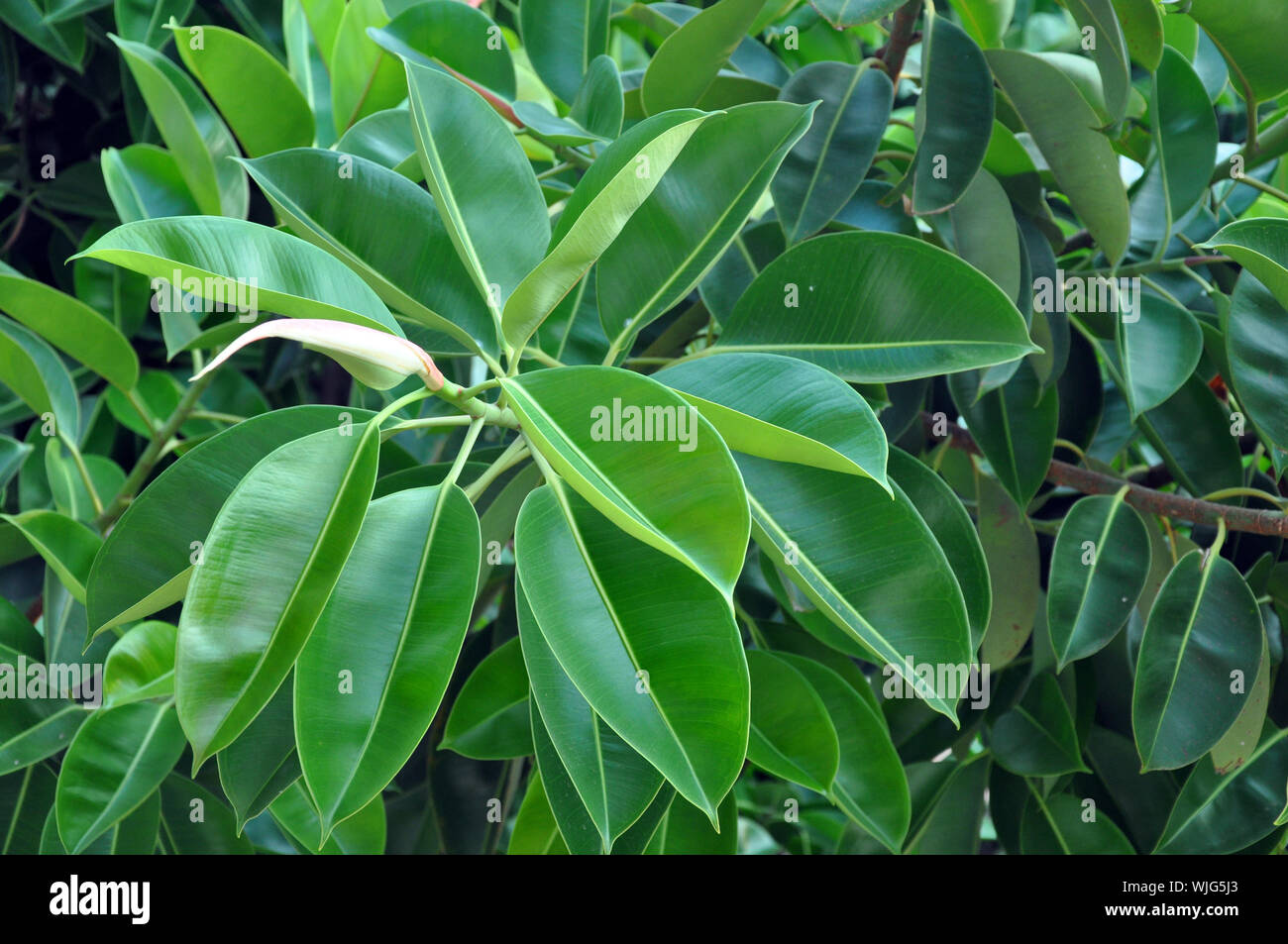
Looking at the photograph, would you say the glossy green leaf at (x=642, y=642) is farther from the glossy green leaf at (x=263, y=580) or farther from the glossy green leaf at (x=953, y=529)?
the glossy green leaf at (x=953, y=529)

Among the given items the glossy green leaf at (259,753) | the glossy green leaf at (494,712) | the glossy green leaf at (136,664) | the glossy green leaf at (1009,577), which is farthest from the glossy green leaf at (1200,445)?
the glossy green leaf at (136,664)

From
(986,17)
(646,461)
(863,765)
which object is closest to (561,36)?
(986,17)

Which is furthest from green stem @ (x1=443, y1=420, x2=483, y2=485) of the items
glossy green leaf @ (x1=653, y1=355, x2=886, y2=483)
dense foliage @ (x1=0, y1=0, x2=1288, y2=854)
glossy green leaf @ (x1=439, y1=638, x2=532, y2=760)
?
glossy green leaf @ (x1=439, y1=638, x2=532, y2=760)

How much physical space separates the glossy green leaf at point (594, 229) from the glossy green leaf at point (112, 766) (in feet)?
1.59

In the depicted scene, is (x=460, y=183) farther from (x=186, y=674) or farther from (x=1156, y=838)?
(x=1156, y=838)

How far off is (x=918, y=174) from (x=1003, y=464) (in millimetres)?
→ 248

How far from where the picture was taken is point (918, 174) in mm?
724

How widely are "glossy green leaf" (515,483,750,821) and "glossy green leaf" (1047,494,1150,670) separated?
14.2 inches

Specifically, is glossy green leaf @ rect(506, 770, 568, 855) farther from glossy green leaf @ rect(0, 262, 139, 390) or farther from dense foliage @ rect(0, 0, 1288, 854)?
glossy green leaf @ rect(0, 262, 139, 390)

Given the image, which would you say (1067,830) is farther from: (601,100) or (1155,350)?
(601,100)

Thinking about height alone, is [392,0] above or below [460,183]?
above

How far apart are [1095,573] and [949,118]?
1.24ft

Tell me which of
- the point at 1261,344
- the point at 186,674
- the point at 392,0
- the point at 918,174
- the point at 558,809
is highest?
the point at 392,0

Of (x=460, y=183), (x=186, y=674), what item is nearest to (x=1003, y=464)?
(x=460, y=183)
